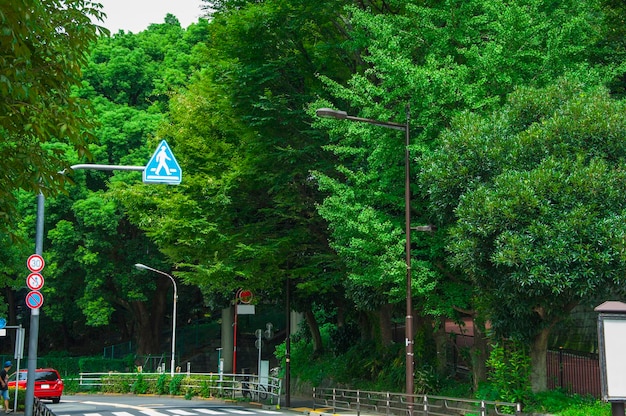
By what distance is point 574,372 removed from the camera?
76.0 feet

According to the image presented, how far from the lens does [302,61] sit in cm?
2884

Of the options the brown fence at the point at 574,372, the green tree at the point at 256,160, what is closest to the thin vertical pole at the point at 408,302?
the brown fence at the point at 574,372

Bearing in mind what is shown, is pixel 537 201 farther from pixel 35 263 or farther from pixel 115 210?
pixel 115 210

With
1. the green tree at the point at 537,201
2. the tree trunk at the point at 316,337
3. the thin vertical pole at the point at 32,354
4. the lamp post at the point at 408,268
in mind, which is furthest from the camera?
the tree trunk at the point at 316,337

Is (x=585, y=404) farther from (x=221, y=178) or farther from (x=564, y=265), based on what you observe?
(x=221, y=178)

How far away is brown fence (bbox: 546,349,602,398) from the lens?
22.4m

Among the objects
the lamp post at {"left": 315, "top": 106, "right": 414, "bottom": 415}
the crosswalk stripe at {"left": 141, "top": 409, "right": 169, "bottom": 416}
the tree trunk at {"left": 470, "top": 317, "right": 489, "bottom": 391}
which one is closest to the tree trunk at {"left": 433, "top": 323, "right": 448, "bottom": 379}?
the tree trunk at {"left": 470, "top": 317, "right": 489, "bottom": 391}

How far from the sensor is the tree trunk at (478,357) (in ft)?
80.2

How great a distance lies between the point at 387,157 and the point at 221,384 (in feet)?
58.1

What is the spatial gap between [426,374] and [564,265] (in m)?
9.00

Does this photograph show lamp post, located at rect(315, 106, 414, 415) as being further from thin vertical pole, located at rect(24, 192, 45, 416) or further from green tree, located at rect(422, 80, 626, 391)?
thin vertical pole, located at rect(24, 192, 45, 416)

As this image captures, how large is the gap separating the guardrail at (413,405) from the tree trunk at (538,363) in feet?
3.98

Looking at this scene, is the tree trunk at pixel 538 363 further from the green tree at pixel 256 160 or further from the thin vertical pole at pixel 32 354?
the thin vertical pole at pixel 32 354

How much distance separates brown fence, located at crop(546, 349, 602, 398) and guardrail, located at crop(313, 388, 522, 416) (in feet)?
8.44
